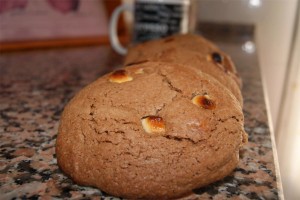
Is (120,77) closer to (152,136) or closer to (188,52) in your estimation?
(152,136)

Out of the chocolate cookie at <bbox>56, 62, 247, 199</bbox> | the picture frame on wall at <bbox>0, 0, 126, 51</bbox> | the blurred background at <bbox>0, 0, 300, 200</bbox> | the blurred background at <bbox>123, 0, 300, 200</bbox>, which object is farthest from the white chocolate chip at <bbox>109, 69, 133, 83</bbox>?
the picture frame on wall at <bbox>0, 0, 126, 51</bbox>

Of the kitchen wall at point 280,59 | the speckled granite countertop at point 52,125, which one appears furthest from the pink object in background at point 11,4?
the kitchen wall at point 280,59

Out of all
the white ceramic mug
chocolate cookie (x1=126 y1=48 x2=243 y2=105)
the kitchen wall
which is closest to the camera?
chocolate cookie (x1=126 y1=48 x2=243 y2=105)

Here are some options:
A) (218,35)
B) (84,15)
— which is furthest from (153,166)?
(218,35)

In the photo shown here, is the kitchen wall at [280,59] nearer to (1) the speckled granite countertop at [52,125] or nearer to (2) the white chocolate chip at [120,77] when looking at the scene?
(1) the speckled granite countertop at [52,125]

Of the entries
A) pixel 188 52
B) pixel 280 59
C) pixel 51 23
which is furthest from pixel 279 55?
pixel 51 23

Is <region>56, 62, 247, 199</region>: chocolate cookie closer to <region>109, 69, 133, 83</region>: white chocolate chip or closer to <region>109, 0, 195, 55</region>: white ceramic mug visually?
<region>109, 69, 133, 83</region>: white chocolate chip

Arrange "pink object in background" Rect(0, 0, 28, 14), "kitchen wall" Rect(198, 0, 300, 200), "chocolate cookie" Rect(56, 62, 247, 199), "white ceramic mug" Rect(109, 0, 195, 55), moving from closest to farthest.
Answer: "chocolate cookie" Rect(56, 62, 247, 199) → "kitchen wall" Rect(198, 0, 300, 200) → "white ceramic mug" Rect(109, 0, 195, 55) → "pink object in background" Rect(0, 0, 28, 14)
